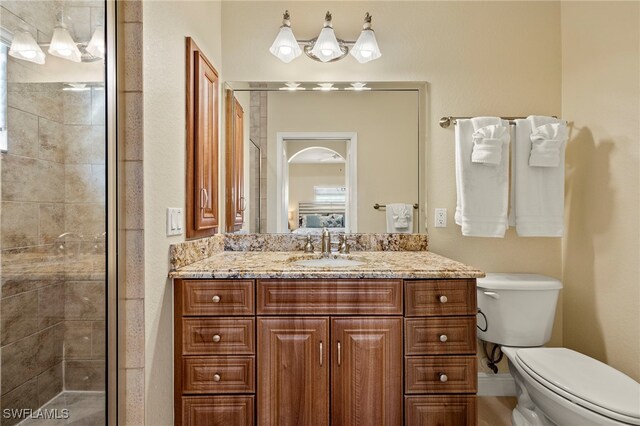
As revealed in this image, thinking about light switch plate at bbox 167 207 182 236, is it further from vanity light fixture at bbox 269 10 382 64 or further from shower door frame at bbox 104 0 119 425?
vanity light fixture at bbox 269 10 382 64

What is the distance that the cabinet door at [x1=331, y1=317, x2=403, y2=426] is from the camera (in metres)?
1.31

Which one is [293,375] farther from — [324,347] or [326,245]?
[326,245]

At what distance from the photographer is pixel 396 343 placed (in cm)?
131

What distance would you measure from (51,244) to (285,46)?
1.49 m

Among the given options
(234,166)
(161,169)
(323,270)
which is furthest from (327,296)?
(234,166)

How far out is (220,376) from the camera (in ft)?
4.31

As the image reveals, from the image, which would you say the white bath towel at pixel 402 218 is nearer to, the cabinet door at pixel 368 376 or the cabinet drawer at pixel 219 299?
the cabinet door at pixel 368 376

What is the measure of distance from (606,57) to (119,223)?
240 cm

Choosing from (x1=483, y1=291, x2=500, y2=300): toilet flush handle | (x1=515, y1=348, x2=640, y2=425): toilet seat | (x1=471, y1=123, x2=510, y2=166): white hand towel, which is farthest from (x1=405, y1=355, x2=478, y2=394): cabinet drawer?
(x1=471, y1=123, x2=510, y2=166): white hand towel

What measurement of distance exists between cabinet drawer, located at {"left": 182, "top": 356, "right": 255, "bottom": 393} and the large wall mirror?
83 cm

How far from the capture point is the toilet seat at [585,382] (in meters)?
1.12

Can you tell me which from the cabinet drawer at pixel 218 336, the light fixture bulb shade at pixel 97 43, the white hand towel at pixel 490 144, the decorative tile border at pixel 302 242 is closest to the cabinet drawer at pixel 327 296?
the cabinet drawer at pixel 218 336

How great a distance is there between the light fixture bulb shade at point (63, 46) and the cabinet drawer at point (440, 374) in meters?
1.60

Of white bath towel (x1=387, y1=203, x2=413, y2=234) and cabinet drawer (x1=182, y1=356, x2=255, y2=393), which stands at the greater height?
white bath towel (x1=387, y1=203, x2=413, y2=234)
